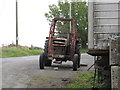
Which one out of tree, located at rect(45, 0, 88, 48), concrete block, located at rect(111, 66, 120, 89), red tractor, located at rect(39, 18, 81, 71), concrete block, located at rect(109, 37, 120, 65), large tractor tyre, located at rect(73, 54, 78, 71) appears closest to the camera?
concrete block, located at rect(111, 66, 120, 89)

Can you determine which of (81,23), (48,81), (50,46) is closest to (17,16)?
(81,23)

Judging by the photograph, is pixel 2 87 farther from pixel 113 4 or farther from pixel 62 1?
pixel 62 1

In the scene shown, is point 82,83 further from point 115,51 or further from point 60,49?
point 60,49

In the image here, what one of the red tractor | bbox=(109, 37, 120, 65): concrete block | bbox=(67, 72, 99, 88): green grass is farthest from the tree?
bbox=(109, 37, 120, 65): concrete block

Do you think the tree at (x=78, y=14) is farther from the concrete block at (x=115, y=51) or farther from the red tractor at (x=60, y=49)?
the concrete block at (x=115, y=51)

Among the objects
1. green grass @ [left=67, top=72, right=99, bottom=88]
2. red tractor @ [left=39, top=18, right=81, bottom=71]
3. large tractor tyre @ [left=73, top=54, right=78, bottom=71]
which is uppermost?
red tractor @ [left=39, top=18, right=81, bottom=71]

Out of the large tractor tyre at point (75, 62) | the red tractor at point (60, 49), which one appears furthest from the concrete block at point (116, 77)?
the red tractor at point (60, 49)

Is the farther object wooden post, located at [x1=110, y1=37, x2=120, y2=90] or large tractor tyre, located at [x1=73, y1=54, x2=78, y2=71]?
large tractor tyre, located at [x1=73, y1=54, x2=78, y2=71]

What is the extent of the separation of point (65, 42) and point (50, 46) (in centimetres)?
72

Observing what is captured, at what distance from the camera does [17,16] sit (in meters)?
36.2

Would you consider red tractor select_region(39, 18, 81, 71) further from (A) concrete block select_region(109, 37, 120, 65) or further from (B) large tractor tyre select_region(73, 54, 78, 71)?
(A) concrete block select_region(109, 37, 120, 65)

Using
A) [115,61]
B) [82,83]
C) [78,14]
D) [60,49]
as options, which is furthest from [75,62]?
[78,14]

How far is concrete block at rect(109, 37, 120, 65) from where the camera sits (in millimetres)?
5777

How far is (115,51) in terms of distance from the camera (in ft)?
19.0
